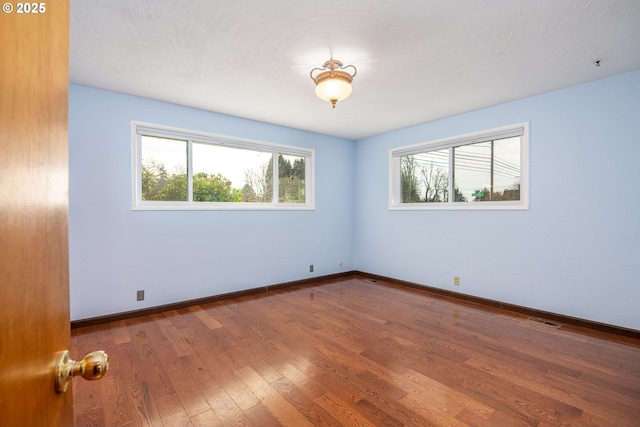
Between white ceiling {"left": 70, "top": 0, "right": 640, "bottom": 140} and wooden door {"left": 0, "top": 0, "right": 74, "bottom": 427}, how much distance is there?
171 centimetres

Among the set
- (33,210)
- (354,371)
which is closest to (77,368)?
(33,210)

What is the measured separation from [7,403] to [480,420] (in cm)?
207

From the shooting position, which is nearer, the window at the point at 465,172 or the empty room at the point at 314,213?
the empty room at the point at 314,213

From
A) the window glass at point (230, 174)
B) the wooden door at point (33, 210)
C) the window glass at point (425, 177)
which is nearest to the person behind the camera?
the wooden door at point (33, 210)

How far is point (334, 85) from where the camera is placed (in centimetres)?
243

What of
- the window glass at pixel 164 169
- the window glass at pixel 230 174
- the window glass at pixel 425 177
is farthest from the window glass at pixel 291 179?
the window glass at pixel 425 177

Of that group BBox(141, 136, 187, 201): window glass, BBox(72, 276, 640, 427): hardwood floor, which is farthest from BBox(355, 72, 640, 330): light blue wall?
BBox(141, 136, 187, 201): window glass

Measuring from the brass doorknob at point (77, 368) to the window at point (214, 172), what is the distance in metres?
3.15

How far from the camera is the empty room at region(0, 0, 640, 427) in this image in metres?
0.58

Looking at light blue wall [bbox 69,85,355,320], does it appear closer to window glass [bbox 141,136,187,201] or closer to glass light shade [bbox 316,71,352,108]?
window glass [bbox 141,136,187,201]

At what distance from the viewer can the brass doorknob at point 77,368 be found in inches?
21.1

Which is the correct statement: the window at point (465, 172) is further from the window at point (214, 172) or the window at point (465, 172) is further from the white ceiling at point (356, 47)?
the window at point (214, 172)

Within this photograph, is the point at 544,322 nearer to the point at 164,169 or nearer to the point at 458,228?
the point at 458,228

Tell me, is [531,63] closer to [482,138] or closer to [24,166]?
[482,138]
